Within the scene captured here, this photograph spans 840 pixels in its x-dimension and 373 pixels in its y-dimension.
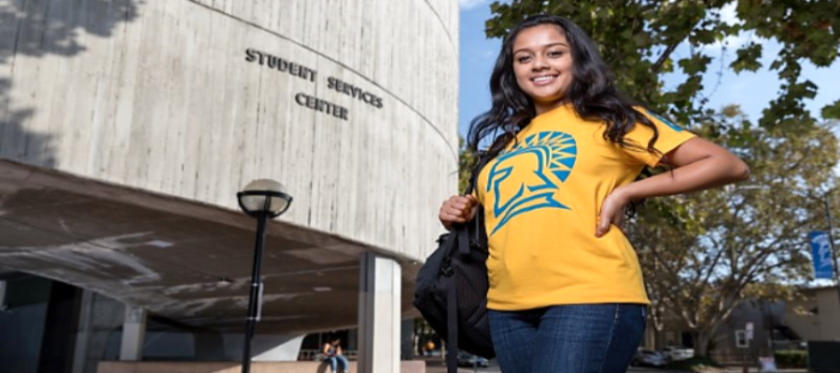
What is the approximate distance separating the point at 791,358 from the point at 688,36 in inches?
1636

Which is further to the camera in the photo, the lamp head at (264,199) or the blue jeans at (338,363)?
the blue jeans at (338,363)

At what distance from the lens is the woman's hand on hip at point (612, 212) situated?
1.82m

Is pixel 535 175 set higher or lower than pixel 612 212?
higher

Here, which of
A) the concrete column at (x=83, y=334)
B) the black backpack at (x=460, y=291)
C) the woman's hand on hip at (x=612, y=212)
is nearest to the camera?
the woman's hand on hip at (x=612, y=212)

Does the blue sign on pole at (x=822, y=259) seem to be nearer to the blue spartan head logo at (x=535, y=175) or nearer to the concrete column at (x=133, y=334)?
the concrete column at (x=133, y=334)

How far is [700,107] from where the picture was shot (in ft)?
29.2

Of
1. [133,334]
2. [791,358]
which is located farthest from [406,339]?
[791,358]

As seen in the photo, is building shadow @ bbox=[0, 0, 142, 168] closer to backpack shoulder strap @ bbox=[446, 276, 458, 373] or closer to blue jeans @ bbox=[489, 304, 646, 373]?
backpack shoulder strap @ bbox=[446, 276, 458, 373]

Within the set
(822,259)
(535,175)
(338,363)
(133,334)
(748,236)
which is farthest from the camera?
(748,236)

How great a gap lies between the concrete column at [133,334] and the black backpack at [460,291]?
1837 centimetres

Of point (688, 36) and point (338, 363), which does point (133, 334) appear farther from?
point (688, 36)

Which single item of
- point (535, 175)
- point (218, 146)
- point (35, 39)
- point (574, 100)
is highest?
point (35, 39)

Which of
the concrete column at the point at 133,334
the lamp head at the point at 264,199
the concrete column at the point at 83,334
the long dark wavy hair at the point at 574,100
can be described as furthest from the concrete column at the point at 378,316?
the long dark wavy hair at the point at 574,100

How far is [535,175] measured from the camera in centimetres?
195
